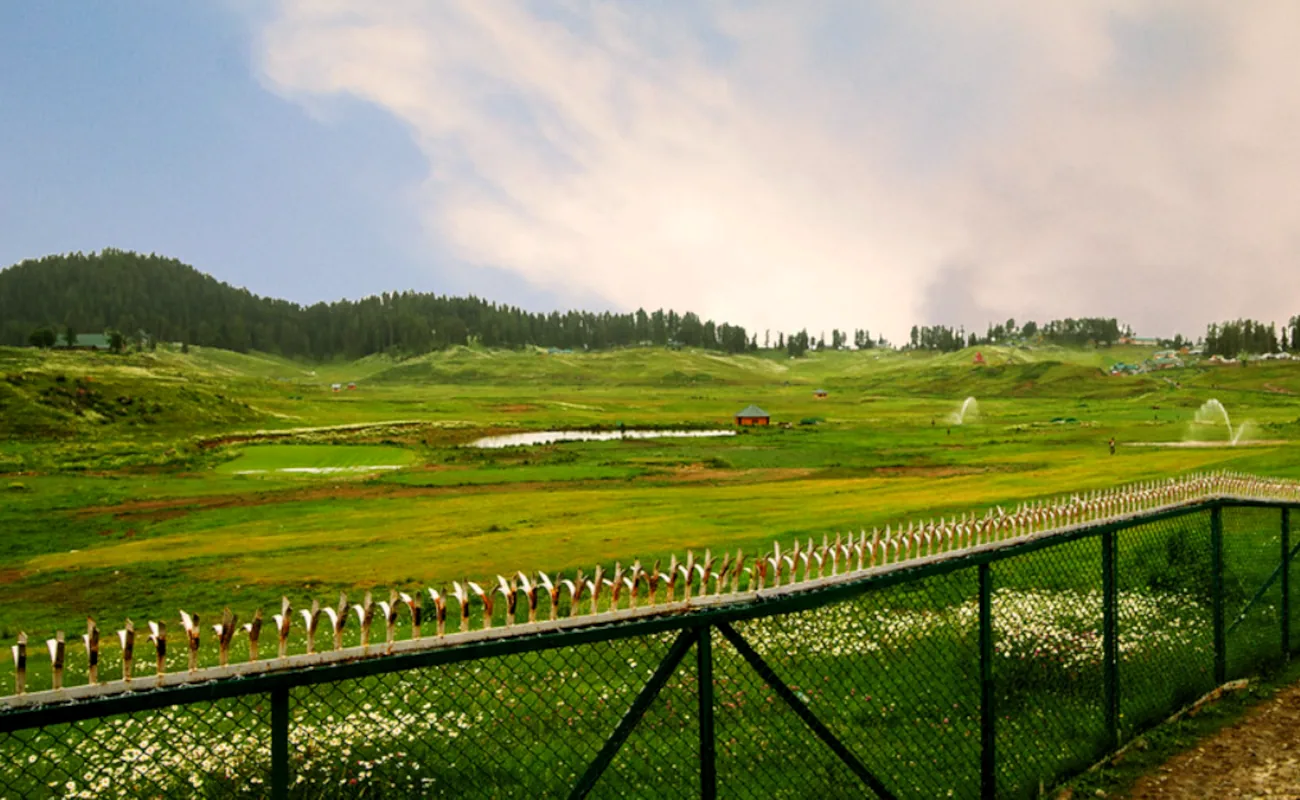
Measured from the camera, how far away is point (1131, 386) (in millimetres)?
166250

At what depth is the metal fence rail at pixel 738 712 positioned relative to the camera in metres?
4.93

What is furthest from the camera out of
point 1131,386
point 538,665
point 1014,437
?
point 1131,386

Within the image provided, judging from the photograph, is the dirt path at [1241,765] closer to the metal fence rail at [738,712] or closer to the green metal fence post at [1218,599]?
the metal fence rail at [738,712]

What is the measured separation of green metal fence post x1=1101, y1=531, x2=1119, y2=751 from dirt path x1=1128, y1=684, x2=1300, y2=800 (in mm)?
534

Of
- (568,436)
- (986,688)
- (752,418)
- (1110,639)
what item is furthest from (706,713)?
(752,418)

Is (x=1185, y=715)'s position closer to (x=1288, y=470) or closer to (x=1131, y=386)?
(x=1288, y=470)

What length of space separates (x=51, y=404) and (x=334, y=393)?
97.3 m

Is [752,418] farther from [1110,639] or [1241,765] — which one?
[1110,639]

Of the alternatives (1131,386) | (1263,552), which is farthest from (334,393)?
(1263,552)

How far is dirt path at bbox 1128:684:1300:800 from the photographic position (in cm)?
766

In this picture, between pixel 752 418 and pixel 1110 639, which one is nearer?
pixel 1110 639

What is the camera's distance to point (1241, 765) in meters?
8.19

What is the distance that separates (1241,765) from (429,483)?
1922 inches

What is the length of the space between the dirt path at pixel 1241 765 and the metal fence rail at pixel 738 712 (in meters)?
0.54
